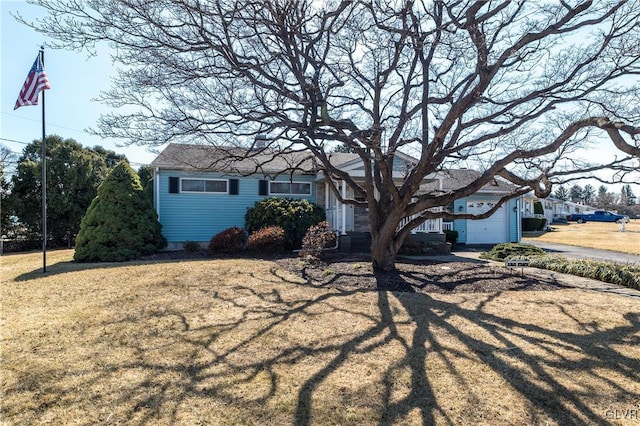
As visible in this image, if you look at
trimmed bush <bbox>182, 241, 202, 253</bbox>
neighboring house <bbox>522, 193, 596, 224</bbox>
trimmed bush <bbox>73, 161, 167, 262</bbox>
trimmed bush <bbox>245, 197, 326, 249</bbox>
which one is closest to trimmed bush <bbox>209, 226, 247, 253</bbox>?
trimmed bush <bbox>245, 197, 326, 249</bbox>

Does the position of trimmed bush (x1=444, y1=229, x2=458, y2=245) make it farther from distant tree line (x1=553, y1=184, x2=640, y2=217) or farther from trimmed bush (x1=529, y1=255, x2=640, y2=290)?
distant tree line (x1=553, y1=184, x2=640, y2=217)

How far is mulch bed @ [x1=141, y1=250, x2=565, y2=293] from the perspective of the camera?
24.4 ft

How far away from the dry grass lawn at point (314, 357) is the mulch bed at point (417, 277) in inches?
23.0

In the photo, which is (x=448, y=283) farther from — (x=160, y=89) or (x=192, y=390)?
(x=160, y=89)

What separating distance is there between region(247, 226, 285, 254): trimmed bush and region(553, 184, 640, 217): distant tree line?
49.3 metres

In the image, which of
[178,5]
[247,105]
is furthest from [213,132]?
[178,5]

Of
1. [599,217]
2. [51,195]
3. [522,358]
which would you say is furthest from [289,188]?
[599,217]

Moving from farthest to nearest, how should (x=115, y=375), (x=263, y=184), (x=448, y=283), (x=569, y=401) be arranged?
(x=263, y=184) < (x=448, y=283) < (x=115, y=375) < (x=569, y=401)

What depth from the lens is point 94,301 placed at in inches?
245

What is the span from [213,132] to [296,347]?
597 centimetres

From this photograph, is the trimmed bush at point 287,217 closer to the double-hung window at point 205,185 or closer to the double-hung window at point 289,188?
the double-hung window at point 289,188

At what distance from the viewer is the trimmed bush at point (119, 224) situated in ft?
37.2

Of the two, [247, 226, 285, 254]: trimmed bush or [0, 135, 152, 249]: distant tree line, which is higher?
[0, 135, 152, 249]: distant tree line

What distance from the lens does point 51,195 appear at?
17.0 m
